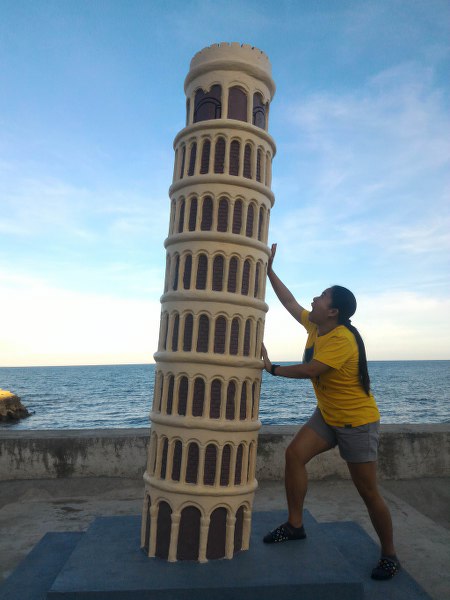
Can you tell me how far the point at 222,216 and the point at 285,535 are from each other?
12.5 feet

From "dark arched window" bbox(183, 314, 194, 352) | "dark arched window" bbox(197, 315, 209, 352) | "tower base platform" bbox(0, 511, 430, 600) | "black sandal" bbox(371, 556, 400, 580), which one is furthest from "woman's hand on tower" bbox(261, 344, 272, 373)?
"black sandal" bbox(371, 556, 400, 580)

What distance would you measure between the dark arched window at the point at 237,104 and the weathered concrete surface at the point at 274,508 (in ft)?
18.1

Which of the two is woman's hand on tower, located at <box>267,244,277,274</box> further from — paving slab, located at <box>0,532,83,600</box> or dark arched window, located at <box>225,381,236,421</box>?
paving slab, located at <box>0,532,83,600</box>

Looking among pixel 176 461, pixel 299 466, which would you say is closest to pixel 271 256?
pixel 299 466

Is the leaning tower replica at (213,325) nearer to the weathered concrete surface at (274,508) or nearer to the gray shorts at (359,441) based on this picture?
the gray shorts at (359,441)

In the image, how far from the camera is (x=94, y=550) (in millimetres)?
5113

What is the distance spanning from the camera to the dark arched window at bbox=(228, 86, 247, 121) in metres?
5.66

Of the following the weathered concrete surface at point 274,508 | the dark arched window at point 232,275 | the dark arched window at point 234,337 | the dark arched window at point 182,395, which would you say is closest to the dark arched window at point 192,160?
the dark arched window at point 232,275

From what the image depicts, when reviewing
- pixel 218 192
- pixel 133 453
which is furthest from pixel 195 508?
pixel 133 453

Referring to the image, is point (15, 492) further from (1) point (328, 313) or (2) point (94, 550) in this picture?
(1) point (328, 313)

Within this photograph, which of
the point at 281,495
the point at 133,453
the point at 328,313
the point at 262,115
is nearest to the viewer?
the point at 328,313

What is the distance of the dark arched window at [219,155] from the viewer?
5520mm

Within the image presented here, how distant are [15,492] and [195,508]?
493cm

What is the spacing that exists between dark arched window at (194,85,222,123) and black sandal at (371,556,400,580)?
5.47 meters
